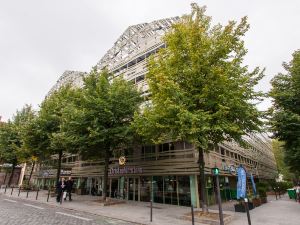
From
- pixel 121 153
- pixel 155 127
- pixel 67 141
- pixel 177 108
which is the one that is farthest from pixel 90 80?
pixel 177 108

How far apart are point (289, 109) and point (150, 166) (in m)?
12.0

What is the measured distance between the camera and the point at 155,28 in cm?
2964

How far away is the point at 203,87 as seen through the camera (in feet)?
41.7

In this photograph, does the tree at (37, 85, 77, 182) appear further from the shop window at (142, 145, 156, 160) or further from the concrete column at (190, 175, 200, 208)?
the concrete column at (190, 175, 200, 208)

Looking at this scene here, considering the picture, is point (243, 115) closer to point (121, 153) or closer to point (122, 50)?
point (121, 153)

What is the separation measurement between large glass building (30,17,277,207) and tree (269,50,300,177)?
2.29 meters

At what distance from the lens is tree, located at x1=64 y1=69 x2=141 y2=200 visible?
16.8 m

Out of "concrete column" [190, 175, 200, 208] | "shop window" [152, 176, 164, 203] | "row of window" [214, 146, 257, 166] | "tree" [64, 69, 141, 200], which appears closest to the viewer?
"concrete column" [190, 175, 200, 208]

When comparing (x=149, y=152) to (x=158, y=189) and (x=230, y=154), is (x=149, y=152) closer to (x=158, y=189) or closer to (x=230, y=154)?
(x=158, y=189)

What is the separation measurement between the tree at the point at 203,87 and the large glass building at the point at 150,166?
2.49 m

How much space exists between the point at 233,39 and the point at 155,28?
61.0ft

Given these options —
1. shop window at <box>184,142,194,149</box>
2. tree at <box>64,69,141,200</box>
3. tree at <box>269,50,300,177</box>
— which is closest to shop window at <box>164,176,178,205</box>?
shop window at <box>184,142,194,149</box>

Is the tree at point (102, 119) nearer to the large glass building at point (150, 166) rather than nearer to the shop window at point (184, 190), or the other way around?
the large glass building at point (150, 166)

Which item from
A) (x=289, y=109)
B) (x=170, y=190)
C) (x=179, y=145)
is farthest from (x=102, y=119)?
(x=289, y=109)
